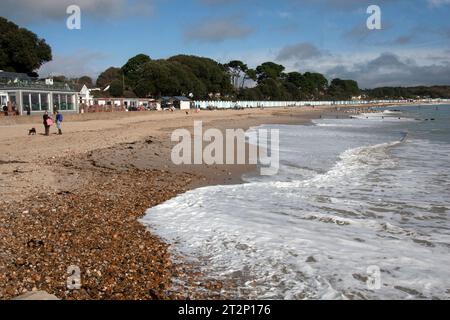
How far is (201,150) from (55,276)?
13.1 meters

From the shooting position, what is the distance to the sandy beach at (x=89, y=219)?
472 centimetres

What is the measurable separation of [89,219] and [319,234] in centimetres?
401

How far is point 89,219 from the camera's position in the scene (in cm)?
717

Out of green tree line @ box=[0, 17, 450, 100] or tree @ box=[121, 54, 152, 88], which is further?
tree @ box=[121, 54, 152, 88]

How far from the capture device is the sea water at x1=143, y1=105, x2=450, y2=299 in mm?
5133

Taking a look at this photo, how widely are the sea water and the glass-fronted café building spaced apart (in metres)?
32.6

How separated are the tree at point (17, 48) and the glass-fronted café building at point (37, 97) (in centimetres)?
2227

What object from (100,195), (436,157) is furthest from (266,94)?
(100,195)

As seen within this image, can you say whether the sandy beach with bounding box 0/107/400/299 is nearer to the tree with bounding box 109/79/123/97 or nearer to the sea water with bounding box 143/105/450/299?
the sea water with bounding box 143/105/450/299

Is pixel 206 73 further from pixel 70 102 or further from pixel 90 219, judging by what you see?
pixel 90 219

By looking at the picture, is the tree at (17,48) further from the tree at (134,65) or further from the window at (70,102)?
the tree at (134,65)

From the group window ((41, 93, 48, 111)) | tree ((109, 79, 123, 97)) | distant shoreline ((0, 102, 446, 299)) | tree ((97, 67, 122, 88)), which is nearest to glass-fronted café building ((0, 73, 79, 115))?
window ((41, 93, 48, 111))

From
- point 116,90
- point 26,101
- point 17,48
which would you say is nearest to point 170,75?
point 116,90
